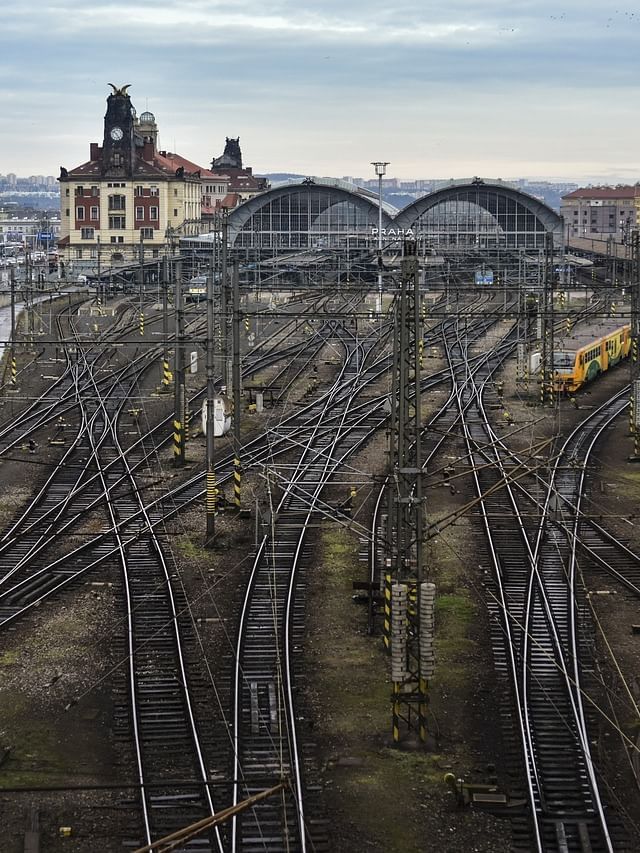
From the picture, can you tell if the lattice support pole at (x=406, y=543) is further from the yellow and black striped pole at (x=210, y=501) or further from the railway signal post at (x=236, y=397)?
the railway signal post at (x=236, y=397)

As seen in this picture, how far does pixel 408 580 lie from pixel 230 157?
11951cm

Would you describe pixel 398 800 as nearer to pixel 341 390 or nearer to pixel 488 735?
pixel 488 735

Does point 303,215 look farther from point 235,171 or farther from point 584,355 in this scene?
point 235,171

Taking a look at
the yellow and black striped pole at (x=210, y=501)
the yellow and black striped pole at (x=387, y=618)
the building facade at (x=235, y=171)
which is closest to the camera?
the yellow and black striped pole at (x=387, y=618)

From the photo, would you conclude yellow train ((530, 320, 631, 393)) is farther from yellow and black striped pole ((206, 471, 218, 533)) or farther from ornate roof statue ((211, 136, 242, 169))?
ornate roof statue ((211, 136, 242, 169))

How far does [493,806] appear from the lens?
10.9 metres

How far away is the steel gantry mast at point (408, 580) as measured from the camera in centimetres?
1209

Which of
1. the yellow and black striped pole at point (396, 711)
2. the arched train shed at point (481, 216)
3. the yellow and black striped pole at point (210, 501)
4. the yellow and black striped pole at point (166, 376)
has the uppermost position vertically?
the arched train shed at point (481, 216)

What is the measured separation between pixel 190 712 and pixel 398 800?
256 centimetres

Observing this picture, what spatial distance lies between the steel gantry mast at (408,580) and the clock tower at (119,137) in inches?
2961

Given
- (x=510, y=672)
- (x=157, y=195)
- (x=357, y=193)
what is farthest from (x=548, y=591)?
(x=157, y=195)

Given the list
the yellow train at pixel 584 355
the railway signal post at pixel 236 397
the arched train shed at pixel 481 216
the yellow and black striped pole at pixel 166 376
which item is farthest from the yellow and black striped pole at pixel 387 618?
the arched train shed at pixel 481 216

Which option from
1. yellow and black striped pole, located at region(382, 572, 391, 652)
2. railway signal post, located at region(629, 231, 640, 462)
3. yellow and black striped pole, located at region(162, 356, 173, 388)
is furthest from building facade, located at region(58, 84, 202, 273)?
yellow and black striped pole, located at region(382, 572, 391, 652)

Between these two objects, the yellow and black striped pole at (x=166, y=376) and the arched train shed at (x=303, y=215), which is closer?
the yellow and black striped pole at (x=166, y=376)
